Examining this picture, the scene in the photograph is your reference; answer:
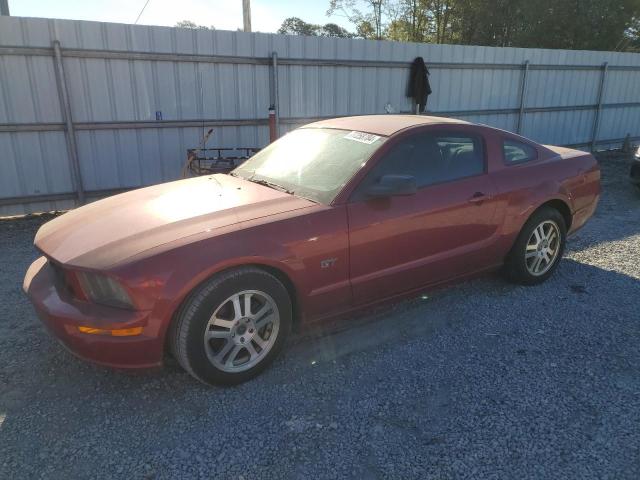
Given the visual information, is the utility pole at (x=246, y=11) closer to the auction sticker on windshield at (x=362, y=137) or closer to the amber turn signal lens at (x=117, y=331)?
the auction sticker on windshield at (x=362, y=137)

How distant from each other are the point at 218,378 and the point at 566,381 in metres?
2.08

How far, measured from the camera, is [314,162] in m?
3.62

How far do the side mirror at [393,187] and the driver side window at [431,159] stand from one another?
0.08m

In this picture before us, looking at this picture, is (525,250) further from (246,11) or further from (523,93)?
(523,93)

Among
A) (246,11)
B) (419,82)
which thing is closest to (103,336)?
(246,11)

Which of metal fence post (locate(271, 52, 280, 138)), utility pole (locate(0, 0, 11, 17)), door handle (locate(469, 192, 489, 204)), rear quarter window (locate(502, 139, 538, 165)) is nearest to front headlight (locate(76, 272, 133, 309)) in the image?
door handle (locate(469, 192, 489, 204))

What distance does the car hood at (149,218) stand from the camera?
9.05ft

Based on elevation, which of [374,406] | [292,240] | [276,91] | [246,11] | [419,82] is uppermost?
[246,11]

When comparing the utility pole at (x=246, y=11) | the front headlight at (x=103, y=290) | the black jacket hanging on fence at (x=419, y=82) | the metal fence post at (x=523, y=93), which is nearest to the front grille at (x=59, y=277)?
the front headlight at (x=103, y=290)

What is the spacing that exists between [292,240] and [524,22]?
68.5 ft

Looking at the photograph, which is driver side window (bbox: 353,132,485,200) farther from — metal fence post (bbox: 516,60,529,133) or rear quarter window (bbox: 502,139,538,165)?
metal fence post (bbox: 516,60,529,133)

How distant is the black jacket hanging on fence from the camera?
9.20 meters

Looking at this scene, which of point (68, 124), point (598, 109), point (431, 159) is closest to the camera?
point (431, 159)

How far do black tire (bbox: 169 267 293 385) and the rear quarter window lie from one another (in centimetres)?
232
